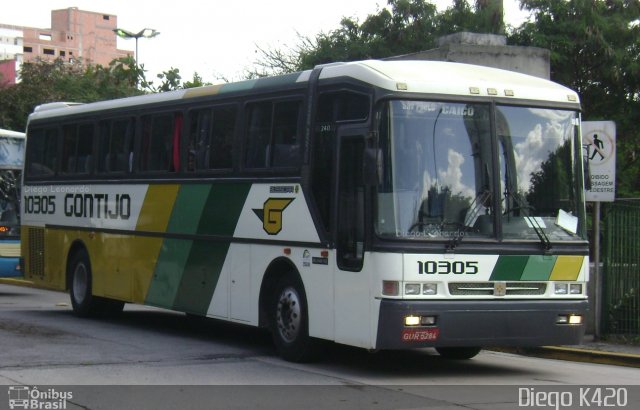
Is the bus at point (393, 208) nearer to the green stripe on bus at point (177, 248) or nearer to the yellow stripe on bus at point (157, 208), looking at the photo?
the green stripe on bus at point (177, 248)

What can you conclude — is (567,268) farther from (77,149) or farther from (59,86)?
(59,86)

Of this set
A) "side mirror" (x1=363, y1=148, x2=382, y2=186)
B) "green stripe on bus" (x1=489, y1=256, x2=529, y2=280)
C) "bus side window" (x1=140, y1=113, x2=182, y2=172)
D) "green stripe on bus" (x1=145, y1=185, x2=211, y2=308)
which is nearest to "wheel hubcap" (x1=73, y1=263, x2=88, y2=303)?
"green stripe on bus" (x1=145, y1=185, x2=211, y2=308)

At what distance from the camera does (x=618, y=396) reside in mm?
10289

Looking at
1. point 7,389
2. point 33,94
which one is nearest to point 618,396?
point 7,389

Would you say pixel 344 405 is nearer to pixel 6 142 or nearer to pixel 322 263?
pixel 322 263

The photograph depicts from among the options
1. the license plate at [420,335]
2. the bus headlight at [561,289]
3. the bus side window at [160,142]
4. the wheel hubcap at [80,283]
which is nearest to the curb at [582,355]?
the bus headlight at [561,289]

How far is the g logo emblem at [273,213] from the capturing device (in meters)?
12.4

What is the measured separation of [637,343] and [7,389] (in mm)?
8931

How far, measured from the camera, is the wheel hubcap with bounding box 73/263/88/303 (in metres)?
17.5

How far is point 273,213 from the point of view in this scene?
12.6m

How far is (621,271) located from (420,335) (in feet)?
19.0

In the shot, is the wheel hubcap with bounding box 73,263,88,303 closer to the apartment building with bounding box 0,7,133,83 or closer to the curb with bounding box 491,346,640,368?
the curb with bounding box 491,346,640,368

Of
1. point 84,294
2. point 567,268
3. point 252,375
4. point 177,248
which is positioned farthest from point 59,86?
point 567,268

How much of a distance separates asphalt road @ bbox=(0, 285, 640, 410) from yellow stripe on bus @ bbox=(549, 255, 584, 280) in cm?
114
